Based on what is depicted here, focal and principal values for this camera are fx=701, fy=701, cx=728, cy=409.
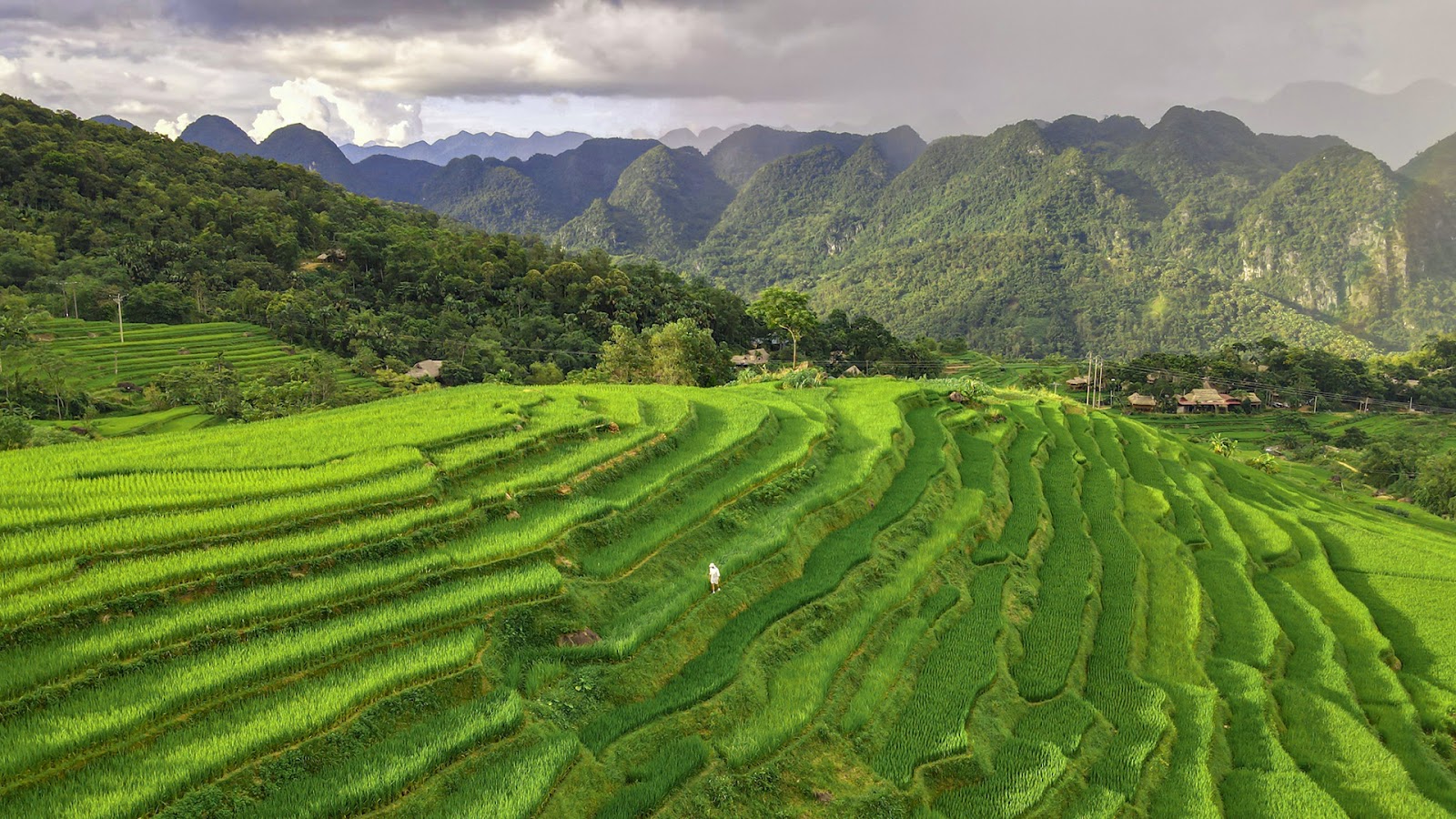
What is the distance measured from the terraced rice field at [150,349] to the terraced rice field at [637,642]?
30.3 m

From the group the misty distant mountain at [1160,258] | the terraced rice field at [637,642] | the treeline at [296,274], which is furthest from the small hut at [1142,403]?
the terraced rice field at [637,642]

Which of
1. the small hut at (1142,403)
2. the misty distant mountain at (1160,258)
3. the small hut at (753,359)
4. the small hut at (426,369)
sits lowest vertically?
the small hut at (1142,403)

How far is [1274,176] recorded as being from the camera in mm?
183125

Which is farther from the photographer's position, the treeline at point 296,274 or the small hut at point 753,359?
the small hut at point 753,359

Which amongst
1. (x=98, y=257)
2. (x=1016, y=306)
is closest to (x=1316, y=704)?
(x=98, y=257)

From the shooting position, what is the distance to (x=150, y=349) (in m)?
40.2

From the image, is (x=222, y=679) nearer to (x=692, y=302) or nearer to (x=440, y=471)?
(x=440, y=471)

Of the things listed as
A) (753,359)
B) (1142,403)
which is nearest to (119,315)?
(753,359)

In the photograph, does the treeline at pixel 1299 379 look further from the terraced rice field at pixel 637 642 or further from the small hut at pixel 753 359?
the terraced rice field at pixel 637 642

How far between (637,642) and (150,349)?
148ft

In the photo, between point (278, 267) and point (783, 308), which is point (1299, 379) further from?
point (278, 267)

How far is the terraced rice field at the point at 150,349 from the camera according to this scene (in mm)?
36812

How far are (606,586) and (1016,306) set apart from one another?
132m

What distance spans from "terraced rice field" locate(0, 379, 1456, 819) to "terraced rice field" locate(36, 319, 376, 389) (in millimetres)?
30329
